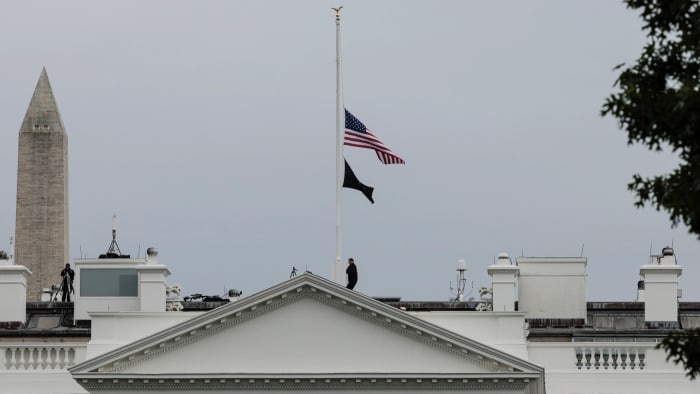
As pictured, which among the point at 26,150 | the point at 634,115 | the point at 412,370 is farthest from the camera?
the point at 26,150

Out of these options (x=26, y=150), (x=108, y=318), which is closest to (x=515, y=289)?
(x=108, y=318)

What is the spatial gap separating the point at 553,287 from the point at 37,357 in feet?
47.1

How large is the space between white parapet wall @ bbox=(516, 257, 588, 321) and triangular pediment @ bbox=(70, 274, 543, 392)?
24.1ft

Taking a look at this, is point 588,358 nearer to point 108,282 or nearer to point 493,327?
point 493,327

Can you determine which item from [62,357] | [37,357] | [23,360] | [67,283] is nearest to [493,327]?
[62,357]

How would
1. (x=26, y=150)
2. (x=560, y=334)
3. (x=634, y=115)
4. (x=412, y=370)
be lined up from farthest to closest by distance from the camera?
(x=26, y=150)
(x=560, y=334)
(x=412, y=370)
(x=634, y=115)

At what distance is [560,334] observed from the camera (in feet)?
238

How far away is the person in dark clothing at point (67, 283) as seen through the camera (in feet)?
262

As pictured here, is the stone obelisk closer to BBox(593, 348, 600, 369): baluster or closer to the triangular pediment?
the triangular pediment

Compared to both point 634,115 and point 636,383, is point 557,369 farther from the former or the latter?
point 634,115

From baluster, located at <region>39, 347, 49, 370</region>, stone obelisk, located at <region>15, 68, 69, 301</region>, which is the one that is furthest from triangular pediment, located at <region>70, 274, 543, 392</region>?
stone obelisk, located at <region>15, 68, 69, 301</region>

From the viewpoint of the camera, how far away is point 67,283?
80.9 m

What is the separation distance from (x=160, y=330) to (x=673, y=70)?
1311 inches

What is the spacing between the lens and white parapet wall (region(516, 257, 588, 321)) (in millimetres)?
74750
